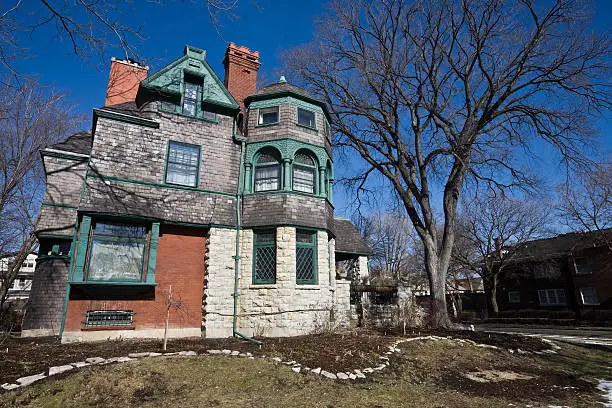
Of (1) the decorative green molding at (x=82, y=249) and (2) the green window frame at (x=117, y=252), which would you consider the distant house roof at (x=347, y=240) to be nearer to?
(2) the green window frame at (x=117, y=252)

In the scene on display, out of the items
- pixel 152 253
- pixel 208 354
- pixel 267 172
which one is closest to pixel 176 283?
pixel 152 253

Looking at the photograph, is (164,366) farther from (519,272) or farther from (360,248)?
(519,272)

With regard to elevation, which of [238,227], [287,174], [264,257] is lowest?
[264,257]

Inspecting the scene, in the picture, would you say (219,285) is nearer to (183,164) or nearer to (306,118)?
(183,164)

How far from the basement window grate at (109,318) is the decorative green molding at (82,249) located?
1145 millimetres

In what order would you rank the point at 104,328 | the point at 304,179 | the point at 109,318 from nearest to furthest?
the point at 104,328, the point at 109,318, the point at 304,179

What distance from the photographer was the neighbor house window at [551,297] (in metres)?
35.2

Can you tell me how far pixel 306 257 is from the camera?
1280 cm

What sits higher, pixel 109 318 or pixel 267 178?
pixel 267 178

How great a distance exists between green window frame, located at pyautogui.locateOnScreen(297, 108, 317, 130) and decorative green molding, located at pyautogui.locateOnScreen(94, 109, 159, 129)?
17.9 ft

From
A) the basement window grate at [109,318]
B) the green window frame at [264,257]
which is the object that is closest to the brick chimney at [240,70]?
the green window frame at [264,257]

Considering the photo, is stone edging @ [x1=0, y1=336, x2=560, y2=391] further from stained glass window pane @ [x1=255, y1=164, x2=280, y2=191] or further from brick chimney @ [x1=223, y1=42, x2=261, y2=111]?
brick chimney @ [x1=223, y1=42, x2=261, y2=111]

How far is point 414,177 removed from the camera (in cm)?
1739

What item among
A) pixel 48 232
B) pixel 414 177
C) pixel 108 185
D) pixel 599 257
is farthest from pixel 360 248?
pixel 599 257
